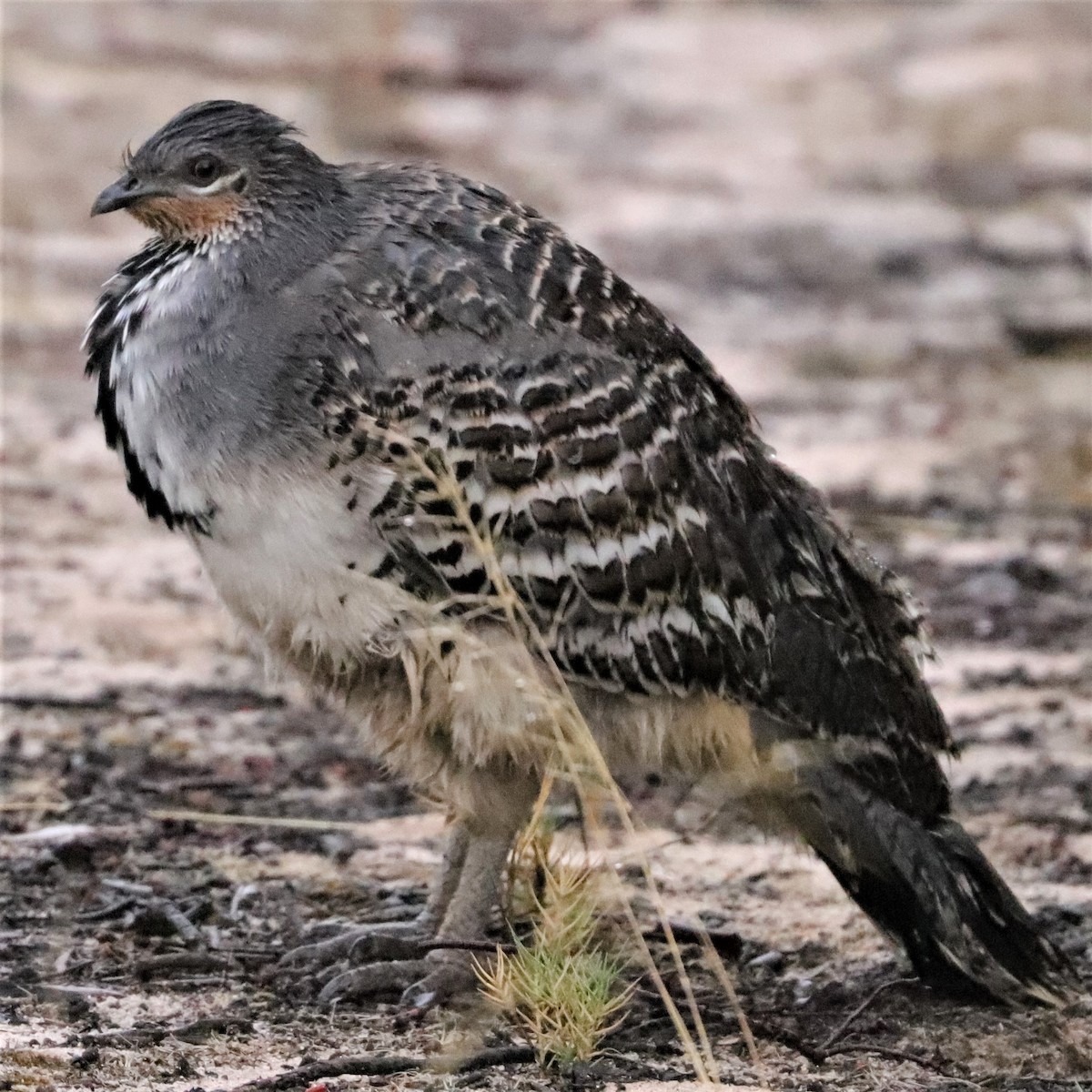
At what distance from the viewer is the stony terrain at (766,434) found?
4.60 m

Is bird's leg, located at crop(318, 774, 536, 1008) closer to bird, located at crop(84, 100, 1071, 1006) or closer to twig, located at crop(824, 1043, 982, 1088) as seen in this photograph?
bird, located at crop(84, 100, 1071, 1006)

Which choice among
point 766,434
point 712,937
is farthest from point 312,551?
point 766,434

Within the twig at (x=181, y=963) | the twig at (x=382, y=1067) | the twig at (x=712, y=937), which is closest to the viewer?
the twig at (x=382, y=1067)

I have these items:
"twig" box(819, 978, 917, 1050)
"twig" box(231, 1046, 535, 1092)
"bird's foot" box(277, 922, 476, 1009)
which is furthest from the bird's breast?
"twig" box(819, 978, 917, 1050)

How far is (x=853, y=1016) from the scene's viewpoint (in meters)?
4.53

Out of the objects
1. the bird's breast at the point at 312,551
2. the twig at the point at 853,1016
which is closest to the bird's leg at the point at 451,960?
the bird's breast at the point at 312,551

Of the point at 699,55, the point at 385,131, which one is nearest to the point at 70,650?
the point at 385,131

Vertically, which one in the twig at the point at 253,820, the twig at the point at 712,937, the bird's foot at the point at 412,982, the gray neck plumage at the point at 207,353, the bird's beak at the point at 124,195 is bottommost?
the bird's foot at the point at 412,982

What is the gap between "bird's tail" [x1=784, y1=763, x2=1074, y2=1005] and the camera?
470 cm

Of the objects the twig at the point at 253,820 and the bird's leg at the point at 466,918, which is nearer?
the bird's leg at the point at 466,918

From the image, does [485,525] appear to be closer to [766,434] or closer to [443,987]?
[443,987]

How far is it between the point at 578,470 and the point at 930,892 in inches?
53.4

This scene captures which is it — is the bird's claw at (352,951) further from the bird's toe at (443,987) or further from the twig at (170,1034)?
the twig at (170,1034)

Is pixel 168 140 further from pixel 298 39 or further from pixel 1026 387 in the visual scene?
pixel 298 39
